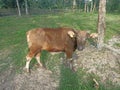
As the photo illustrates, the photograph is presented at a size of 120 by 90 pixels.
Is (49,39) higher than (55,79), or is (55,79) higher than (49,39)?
(49,39)

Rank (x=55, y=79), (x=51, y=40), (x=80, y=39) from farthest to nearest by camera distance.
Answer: (x=51, y=40) → (x=55, y=79) → (x=80, y=39)

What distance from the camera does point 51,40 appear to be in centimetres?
808

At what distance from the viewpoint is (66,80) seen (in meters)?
7.48

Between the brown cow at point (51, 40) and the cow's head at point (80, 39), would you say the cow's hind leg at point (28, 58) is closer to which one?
the brown cow at point (51, 40)

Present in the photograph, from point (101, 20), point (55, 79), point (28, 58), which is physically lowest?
point (55, 79)

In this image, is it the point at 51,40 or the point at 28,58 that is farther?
the point at 51,40

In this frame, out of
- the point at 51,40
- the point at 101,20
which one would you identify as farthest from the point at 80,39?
the point at 101,20

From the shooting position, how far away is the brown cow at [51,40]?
7.81m

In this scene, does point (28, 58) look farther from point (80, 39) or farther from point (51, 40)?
point (80, 39)

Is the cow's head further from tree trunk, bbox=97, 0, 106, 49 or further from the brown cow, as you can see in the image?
tree trunk, bbox=97, 0, 106, 49

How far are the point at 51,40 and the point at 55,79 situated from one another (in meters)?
1.47

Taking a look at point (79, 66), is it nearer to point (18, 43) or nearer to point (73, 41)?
point (73, 41)

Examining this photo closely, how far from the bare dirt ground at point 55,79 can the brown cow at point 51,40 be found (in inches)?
24.2

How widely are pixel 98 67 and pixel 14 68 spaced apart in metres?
3.29
